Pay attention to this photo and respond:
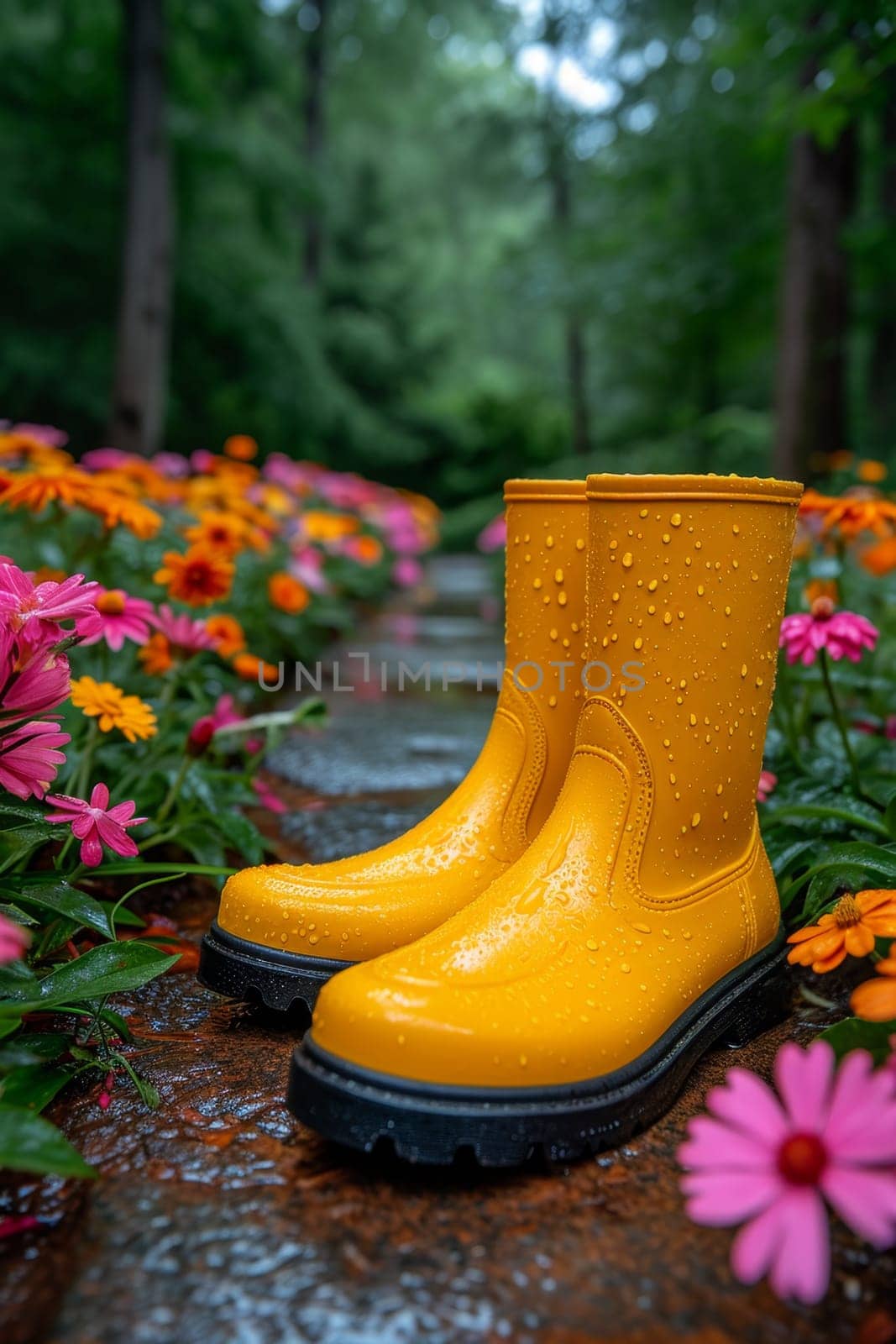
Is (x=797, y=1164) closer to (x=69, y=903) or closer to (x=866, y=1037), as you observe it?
(x=866, y=1037)

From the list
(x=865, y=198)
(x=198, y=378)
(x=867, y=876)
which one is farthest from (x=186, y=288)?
(x=867, y=876)

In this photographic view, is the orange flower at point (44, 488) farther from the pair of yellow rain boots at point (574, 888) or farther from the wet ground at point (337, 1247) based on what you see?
the wet ground at point (337, 1247)

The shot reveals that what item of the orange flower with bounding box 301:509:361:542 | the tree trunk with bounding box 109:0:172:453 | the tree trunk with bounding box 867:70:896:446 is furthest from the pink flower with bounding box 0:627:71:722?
the tree trunk with bounding box 867:70:896:446

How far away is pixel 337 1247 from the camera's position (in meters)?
0.72

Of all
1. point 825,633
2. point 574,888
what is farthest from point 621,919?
point 825,633

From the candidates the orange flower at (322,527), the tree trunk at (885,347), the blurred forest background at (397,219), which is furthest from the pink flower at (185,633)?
the tree trunk at (885,347)

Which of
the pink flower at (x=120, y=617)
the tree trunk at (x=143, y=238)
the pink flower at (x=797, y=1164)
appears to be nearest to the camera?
the pink flower at (x=797, y=1164)

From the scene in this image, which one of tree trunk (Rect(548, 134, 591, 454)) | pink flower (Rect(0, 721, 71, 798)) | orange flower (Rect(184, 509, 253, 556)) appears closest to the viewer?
pink flower (Rect(0, 721, 71, 798))

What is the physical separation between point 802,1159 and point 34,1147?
1.55 feet

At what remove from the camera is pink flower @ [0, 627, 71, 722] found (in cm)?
91

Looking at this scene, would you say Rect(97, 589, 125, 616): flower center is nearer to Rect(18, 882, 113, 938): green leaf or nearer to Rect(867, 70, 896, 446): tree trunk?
Rect(18, 882, 113, 938): green leaf

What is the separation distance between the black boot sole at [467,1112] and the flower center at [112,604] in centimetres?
75

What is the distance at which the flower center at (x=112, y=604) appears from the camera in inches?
55.4

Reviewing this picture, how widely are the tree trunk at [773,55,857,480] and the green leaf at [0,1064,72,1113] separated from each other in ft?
12.4
